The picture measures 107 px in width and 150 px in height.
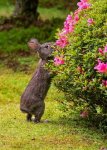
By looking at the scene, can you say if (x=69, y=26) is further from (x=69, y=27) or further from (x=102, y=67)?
(x=102, y=67)

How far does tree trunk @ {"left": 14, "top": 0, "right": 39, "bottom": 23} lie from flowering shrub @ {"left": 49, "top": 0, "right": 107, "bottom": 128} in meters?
13.4

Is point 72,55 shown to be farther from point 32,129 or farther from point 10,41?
point 10,41

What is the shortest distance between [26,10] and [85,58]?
48.1 feet

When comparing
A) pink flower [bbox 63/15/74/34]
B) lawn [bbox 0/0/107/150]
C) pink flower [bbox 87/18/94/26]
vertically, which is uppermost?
pink flower [bbox 87/18/94/26]

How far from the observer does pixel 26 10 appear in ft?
75.6

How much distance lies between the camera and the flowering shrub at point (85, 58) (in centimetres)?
850

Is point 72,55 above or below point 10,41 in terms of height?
above

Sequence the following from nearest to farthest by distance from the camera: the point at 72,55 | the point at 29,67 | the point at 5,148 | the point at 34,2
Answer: the point at 5,148 → the point at 72,55 → the point at 29,67 → the point at 34,2

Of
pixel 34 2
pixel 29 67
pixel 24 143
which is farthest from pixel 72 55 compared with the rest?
pixel 34 2

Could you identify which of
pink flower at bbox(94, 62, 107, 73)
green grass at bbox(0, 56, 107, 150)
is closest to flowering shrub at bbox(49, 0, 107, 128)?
pink flower at bbox(94, 62, 107, 73)

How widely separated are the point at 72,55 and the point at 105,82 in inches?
32.6

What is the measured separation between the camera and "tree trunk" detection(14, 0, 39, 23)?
22.8 m

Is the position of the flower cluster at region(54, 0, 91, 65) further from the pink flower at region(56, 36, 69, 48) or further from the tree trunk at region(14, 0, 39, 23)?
the tree trunk at region(14, 0, 39, 23)

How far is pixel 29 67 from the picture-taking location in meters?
18.0
